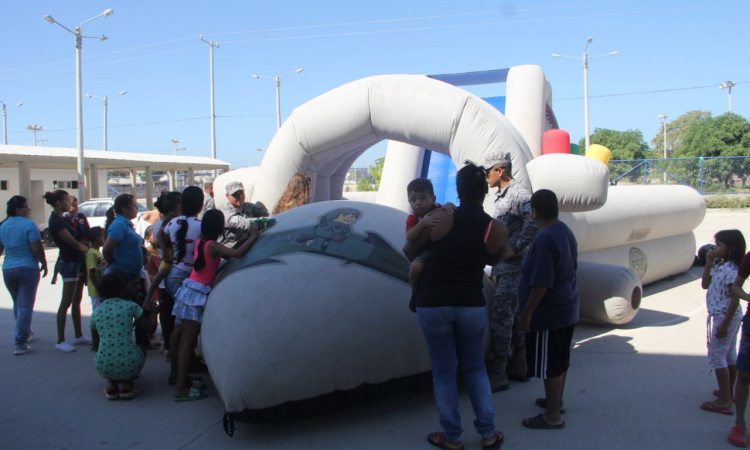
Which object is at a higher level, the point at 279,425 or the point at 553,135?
the point at 553,135

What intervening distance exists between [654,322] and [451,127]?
3287mm

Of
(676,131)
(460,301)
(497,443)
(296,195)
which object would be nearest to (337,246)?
(460,301)

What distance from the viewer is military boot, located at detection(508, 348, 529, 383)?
15.8 ft

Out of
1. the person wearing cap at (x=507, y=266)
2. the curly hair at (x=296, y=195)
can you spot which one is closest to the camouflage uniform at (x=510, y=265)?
the person wearing cap at (x=507, y=266)

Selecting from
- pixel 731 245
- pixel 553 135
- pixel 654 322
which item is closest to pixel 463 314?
pixel 731 245

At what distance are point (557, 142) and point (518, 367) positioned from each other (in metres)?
4.59

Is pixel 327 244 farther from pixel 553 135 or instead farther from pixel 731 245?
pixel 553 135

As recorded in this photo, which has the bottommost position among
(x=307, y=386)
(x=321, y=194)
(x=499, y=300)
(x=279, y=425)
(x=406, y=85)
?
(x=279, y=425)

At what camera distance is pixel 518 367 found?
4.84m

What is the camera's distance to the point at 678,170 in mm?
28719

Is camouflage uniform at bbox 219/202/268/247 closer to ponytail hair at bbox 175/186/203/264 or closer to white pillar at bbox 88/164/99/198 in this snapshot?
ponytail hair at bbox 175/186/203/264

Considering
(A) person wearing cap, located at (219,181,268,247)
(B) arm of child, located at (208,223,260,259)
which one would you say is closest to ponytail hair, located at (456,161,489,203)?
(B) arm of child, located at (208,223,260,259)

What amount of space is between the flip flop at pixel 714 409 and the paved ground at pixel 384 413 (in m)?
0.06

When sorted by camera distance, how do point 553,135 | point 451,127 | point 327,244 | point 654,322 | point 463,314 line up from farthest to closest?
point 553,135
point 654,322
point 451,127
point 327,244
point 463,314
